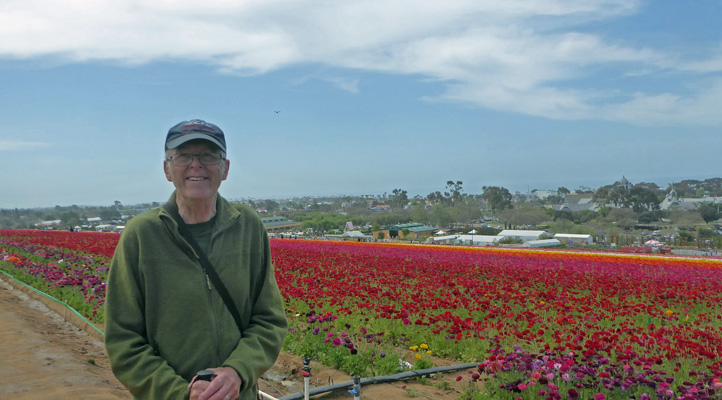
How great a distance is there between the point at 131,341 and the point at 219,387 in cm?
40

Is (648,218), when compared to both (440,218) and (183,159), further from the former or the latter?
(183,159)

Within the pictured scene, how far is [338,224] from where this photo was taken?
298ft

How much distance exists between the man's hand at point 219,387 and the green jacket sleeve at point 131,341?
57mm

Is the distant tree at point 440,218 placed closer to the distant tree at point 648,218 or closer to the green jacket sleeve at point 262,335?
the distant tree at point 648,218

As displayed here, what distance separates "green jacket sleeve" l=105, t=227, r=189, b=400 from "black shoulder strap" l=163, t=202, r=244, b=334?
19cm

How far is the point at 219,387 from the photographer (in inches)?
79.3

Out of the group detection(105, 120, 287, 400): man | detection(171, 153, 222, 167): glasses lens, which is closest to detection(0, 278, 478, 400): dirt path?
detection(105, 120, 287, 400): man

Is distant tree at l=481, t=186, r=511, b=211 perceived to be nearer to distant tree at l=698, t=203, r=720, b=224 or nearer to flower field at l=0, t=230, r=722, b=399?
distant tree at l=698, t=203, r=720, b=224

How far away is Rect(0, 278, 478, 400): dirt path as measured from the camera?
203 inches

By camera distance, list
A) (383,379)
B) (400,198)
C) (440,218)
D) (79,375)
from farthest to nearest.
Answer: (400,198)
(440,218)
(79,375)
(383,379)

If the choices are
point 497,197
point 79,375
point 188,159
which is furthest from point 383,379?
point 497,197

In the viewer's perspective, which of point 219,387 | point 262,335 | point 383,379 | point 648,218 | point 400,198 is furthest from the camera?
point 400,198

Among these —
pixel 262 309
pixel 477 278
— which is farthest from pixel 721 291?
pixel 262 309

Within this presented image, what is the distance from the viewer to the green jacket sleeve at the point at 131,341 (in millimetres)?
2029
